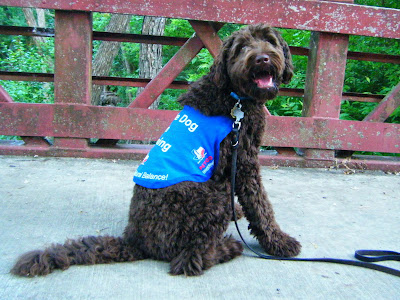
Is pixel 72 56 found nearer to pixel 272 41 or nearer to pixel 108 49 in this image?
pixel 272 41

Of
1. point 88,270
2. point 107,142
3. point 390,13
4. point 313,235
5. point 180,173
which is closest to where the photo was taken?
point 88,270

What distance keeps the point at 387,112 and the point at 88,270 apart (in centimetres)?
454

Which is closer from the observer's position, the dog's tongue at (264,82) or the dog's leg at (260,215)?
the dog's tongue at (264,82)

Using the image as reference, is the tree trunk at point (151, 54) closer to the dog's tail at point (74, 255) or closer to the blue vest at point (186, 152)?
the blue vest at point (186, 152)

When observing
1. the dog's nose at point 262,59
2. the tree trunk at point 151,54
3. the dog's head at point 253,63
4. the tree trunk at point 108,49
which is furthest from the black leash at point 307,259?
the tree trunk at point 108,49

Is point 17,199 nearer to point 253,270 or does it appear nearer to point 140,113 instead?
point 140,113

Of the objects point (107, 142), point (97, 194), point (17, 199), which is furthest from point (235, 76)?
point (107, 142)

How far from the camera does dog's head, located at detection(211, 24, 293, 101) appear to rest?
2.68m

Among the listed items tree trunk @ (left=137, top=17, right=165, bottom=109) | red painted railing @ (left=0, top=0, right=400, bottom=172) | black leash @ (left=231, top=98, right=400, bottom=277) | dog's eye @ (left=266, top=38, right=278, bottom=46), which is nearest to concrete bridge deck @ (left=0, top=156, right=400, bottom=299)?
black leash @ (left=231, top=98, right=400, bottom=277)

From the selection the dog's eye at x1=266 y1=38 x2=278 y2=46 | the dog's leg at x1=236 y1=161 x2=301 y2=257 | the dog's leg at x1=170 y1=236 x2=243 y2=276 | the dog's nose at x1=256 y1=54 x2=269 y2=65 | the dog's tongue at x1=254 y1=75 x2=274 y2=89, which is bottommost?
Answer: the dog's leg at x1=170 y1=236 x2=243 y2=276

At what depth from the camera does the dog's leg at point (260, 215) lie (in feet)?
9.45

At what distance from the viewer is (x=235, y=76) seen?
9.00ft

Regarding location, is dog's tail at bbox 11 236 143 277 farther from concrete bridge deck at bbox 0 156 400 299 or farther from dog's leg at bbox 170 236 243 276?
dog's leg at bbox 170 236 243 276

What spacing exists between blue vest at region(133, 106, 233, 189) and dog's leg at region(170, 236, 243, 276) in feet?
1.55
